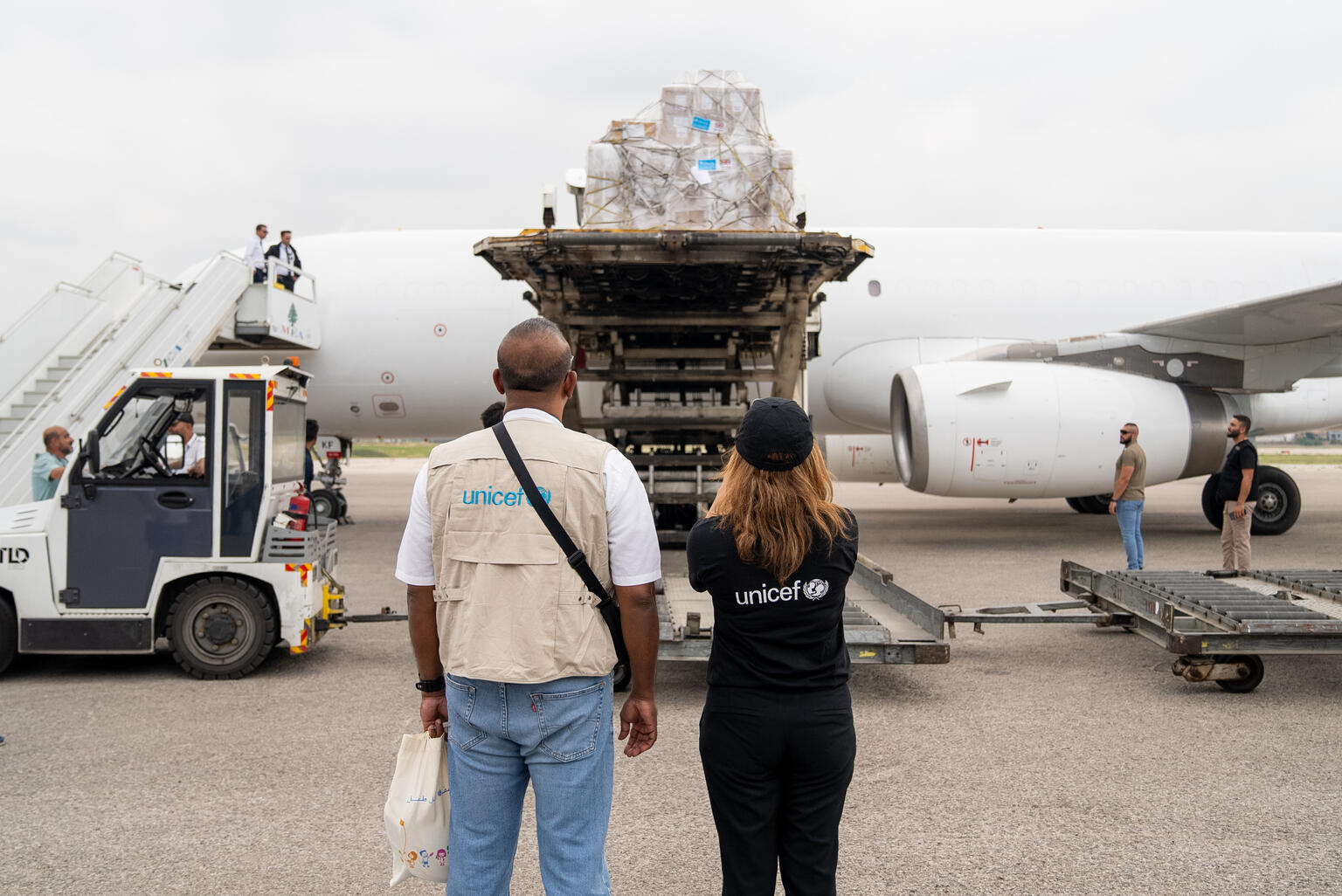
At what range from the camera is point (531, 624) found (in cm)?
208

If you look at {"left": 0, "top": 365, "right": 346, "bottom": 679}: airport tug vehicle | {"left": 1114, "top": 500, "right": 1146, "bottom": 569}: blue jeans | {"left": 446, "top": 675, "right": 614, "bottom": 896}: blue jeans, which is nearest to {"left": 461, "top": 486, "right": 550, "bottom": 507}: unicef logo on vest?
{"left": 446, "top": 675, "right": 614, "bottom": 896}: blue jeans

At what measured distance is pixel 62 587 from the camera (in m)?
5.49

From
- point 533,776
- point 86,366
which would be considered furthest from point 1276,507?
point 86,366

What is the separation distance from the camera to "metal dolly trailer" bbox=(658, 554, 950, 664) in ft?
16.2

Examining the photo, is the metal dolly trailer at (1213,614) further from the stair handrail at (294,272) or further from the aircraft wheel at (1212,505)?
the stair handrail at (294,272)

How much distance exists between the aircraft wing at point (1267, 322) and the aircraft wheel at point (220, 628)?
9.68 m

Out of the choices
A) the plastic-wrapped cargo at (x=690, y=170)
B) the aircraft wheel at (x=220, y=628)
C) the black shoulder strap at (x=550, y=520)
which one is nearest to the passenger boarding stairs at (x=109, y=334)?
the aircraft wheel at (x=220, y=628)

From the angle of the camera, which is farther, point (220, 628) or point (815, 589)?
point (220, 628)

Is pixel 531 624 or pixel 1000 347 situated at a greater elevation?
pixel 1000 347

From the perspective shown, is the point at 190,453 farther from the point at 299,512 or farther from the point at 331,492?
the point at 331,492

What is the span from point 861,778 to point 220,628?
384 centimetres

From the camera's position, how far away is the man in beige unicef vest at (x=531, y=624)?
209cm

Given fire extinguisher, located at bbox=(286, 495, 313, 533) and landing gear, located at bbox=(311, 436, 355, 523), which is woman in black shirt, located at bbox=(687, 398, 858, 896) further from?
landing gear, located at bbox=(311, 436, 355, 523)

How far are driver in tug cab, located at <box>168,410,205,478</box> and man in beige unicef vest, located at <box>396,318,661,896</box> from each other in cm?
404
